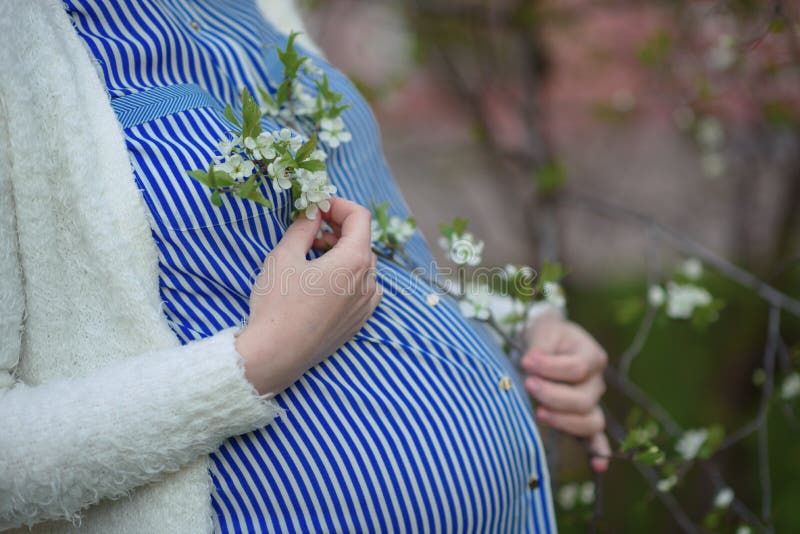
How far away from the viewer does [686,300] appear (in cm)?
156

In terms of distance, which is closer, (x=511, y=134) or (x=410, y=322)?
(x=410, y=322)

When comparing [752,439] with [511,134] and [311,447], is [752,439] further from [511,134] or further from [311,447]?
[511,134]

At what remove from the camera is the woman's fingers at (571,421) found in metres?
1.30

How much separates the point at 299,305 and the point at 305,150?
0.20 m

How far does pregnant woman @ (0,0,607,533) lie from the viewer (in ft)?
2.76

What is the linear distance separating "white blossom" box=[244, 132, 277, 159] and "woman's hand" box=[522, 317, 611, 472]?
25.4 inches

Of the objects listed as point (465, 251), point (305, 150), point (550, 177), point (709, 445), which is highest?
point (305, 150)

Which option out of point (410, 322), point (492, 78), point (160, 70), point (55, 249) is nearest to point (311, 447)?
point (410, 322)

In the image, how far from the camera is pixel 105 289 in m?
0.88

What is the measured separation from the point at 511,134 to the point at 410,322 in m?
4.58

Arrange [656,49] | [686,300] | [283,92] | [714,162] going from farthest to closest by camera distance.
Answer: [714,162]
[656,49]
[686,300]
[283,92]

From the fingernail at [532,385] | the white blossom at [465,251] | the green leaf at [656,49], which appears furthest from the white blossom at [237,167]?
the green leaf at [656,49]

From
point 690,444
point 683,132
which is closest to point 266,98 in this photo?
point 690,444

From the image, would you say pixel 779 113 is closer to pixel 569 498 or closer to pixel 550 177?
pixel 550 177
